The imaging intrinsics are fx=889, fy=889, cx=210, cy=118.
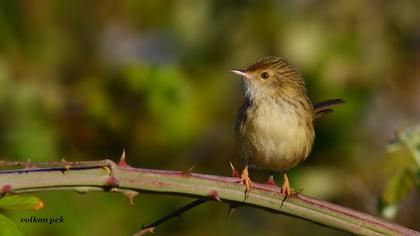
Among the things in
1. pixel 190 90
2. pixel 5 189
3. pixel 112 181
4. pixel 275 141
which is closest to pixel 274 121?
pixel 275 141

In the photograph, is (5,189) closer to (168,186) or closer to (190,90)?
(168,186)

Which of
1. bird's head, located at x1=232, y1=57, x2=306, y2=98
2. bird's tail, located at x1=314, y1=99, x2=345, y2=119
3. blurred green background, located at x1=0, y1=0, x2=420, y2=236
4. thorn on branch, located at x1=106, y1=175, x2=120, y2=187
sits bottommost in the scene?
thorn on branch, located at x1=106, y1=175, x2=120, y2=187

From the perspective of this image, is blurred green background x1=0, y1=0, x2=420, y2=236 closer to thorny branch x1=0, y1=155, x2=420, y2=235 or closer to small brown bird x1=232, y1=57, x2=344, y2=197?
small brown bird x1=232, y1=57, x2=344, y2=197

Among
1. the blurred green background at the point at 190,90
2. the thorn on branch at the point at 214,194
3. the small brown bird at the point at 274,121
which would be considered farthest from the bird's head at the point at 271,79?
the thorn on branch at the point at 214,194

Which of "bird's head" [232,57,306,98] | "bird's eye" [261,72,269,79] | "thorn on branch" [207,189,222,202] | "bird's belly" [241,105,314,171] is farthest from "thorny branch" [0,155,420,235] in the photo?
"bird's eye" [261,72,269,79]

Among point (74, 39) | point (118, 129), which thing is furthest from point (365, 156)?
point (74, 39)

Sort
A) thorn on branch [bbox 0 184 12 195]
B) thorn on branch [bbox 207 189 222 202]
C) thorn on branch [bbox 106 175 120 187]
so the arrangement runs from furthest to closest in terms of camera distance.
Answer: thorn on branch [bbox 207 189 222 202] → thorn on branch [bbox 106 175 120 187] → thorn on branch [bbox 0 184 12 195]

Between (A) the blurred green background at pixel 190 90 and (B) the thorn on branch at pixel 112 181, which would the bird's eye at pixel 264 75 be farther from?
(B) the thorn on branch at pixel 112 181
